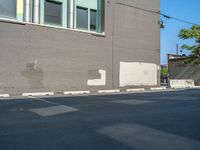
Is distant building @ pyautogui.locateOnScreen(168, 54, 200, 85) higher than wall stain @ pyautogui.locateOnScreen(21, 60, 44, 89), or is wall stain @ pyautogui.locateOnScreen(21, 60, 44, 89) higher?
distant building @ pyautogui.locateOnScreen(168, 54, 200, 85)

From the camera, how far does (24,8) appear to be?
69.8 feet

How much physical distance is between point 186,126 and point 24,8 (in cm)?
1651

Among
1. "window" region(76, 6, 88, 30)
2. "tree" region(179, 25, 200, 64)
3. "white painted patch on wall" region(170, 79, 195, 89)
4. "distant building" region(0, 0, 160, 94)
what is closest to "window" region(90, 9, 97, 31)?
"distant building" region(0, 0, 160, 94)

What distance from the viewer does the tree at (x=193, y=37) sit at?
4278 centimetres

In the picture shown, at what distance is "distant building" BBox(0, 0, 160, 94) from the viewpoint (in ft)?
67.2

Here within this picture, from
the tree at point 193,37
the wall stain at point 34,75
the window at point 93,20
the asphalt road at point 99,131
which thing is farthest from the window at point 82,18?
the tree at point 193,37

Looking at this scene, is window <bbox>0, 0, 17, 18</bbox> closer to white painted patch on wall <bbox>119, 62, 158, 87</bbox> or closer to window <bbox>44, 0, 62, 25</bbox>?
window <bbox>44, 0, 62, 25</bbox>

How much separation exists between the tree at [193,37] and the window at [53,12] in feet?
81.8

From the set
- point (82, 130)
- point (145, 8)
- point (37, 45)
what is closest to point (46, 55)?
point (37, 45)

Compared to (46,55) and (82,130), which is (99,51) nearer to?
(46,55)

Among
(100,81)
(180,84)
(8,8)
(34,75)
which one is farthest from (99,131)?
(180,84)

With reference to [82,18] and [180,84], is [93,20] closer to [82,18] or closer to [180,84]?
[82,18]

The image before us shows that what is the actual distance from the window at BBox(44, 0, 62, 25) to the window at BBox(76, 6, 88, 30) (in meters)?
1.58

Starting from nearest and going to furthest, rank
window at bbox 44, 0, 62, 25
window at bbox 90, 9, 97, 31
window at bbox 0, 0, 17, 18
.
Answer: window at bbox 0, 0, 17, 18, window at bbox 44, 0, 62, 25, window at bbox 90, 9, 97, 31
